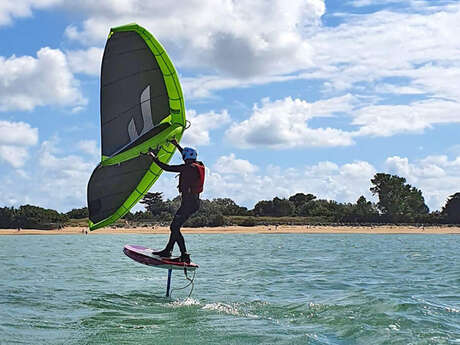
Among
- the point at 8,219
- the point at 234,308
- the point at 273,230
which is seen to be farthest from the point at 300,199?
the point at 234,308

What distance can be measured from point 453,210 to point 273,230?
100 feet

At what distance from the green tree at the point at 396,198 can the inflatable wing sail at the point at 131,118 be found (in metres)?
85.2

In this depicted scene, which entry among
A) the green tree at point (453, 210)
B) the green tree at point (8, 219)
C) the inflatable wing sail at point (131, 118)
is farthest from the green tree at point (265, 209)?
the inflatable wing sail at point (131, 118)

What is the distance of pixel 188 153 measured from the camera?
1215 cm

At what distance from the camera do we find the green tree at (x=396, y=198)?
94.4 m

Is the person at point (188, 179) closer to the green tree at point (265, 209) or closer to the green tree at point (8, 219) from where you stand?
the green tree at point (8, 219)

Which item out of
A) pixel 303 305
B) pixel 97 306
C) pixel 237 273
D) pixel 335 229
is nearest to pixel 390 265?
pixel 237 273

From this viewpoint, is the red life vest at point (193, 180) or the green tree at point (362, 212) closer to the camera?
the red life vest at point (193, 180)

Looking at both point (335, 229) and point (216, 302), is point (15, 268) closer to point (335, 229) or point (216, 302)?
point (216, 302)

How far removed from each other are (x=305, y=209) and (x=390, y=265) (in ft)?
250

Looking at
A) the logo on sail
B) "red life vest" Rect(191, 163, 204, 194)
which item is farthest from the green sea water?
the logo on sail

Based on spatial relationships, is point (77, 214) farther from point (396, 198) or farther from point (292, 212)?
point (396, 198)

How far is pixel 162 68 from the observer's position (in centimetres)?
1248

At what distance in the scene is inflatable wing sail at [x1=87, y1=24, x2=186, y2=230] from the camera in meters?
12.3
